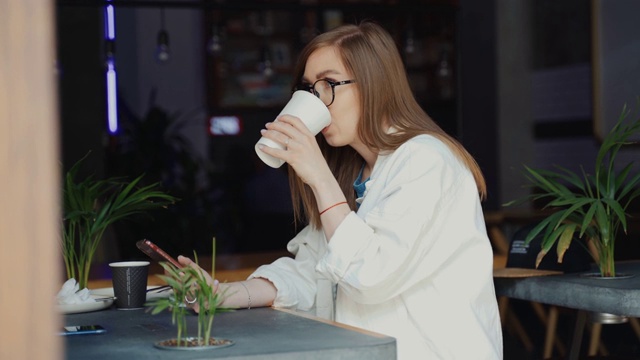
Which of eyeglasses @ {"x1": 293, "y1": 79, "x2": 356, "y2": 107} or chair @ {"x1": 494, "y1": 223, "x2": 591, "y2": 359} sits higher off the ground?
eyeglasses @ {"x1": 293, "y1": 79, "x2": 356, "y2": 107}

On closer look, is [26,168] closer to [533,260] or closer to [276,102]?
[533,260]

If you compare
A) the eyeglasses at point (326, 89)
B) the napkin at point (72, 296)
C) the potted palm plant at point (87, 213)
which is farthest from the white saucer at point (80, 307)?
the eyeglasses at point (326, 89)

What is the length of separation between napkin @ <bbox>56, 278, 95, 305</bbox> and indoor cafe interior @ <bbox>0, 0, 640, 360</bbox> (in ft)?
7.21

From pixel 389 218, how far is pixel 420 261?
12 cm

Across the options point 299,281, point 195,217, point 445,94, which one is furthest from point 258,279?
point 445,94

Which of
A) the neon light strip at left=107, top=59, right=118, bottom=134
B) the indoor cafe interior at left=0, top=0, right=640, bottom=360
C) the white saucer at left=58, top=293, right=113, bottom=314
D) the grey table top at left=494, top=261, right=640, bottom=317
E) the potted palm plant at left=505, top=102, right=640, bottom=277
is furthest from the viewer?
the neon light strip at left=107, top=59, right=118, bottom=134

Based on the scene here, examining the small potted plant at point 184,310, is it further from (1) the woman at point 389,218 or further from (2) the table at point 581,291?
(2) the table at point 581,291

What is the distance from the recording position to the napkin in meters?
2.27

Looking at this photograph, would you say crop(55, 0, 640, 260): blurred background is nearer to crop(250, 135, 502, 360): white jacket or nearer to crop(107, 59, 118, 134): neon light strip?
crop(107, 59, 118, 134): neon light strip

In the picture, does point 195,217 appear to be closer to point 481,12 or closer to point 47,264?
point 481,12

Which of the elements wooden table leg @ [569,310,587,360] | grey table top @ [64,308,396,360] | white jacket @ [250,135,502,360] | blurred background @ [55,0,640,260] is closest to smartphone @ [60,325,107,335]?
grey table top @ [64,308,396,360]

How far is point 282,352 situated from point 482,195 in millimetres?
889

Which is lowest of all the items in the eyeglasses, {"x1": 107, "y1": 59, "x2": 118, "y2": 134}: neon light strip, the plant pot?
the plant pot

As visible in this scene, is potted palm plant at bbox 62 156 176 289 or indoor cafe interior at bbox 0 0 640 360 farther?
indoor cafe interior at bbox 0 0 640 360
